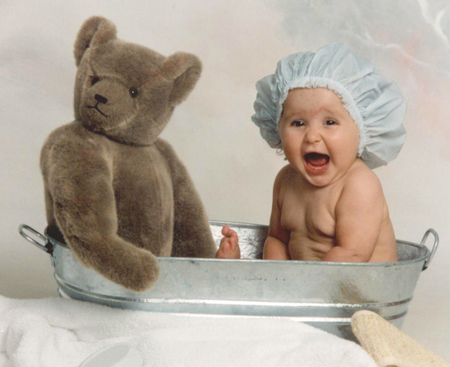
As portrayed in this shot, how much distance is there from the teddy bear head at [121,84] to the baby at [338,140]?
8.3 inches

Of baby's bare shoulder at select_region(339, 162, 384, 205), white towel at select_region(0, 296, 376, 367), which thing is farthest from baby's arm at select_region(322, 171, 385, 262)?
white towel at select_region(0, 296, 376, 367)

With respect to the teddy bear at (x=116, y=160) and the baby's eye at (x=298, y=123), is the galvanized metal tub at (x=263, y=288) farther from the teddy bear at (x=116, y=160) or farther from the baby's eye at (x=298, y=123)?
the baby's eye at (x=298, y=123)

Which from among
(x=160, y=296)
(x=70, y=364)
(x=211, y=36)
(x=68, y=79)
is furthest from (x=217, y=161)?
(x=70, y=364)

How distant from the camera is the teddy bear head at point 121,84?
1110 mm

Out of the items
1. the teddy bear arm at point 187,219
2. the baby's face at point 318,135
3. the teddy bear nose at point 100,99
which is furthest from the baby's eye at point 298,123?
the teddy bear nose at point 100,99

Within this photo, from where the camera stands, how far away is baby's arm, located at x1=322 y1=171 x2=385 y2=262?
48.5 inches

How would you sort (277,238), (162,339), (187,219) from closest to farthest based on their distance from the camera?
(162,339)
(187,219)
(277,238)

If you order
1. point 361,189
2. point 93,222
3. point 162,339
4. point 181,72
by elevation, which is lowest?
point 162,339

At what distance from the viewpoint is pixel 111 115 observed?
43.7 inches

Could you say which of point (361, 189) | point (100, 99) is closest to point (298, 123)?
point (361, 189)

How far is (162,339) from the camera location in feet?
3.26

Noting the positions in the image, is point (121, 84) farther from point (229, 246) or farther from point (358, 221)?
point (358, 221)

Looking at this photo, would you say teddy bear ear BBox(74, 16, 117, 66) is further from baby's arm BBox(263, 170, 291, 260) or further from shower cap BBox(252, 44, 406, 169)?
baby's arm BBox(263, 170, 291, 260)

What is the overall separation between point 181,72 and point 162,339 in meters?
0.46
